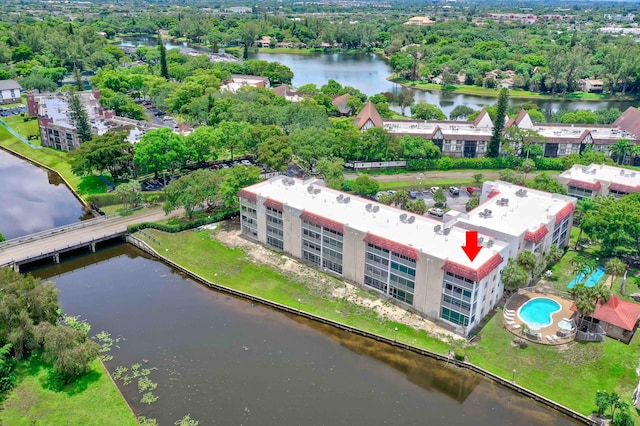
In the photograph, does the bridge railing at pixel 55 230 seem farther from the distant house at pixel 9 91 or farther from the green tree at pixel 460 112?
the distant house at pixel 9 91

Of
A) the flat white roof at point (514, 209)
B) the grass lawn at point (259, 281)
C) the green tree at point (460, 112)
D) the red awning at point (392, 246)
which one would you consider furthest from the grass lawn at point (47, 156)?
the green tree at point (460, 112)

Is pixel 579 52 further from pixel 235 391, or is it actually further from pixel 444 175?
pixel 235 391

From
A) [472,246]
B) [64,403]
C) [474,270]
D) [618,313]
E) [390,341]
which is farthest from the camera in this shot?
[472,246]

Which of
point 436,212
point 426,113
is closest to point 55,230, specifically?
point 436,212

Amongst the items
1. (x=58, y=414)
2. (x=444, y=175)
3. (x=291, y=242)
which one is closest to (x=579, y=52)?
(x=444, y=175)

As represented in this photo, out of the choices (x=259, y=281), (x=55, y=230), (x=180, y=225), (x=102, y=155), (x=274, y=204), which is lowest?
(x=259, y=281)

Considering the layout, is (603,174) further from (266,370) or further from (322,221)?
(266,370)
